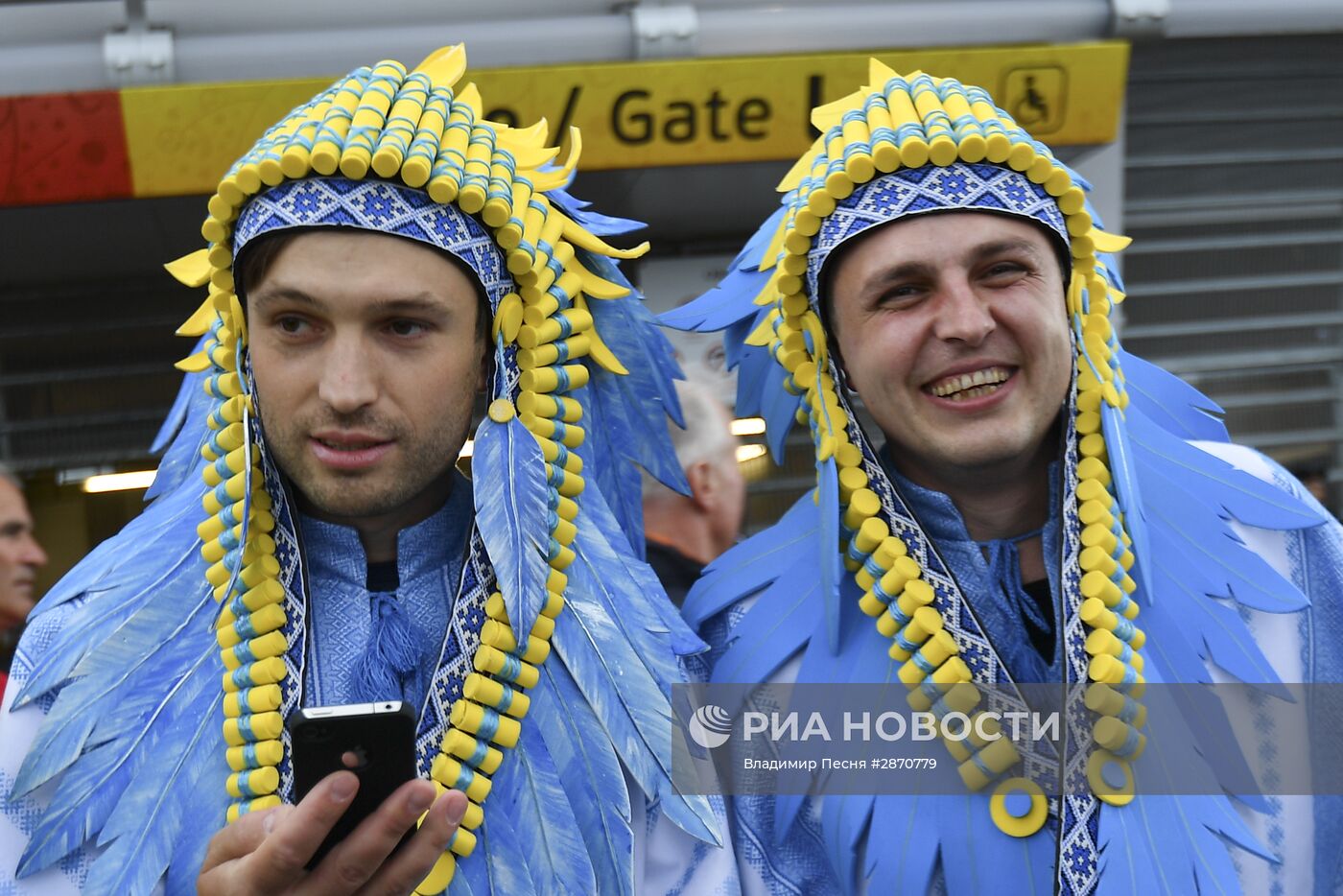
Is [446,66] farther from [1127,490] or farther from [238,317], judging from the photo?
[1127,490]

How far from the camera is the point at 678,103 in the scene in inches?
202

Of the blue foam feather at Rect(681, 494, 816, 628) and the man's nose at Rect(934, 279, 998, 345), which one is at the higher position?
the man's nose at Rect(934, 279, 998, 345)

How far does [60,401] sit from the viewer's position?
5.90 meters

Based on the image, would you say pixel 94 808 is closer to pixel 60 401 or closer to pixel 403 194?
pixel 403 194

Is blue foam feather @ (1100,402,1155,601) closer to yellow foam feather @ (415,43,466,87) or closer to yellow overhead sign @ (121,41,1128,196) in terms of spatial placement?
yellow foam feather @ (415,43,466,87)

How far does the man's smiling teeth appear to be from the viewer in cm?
232

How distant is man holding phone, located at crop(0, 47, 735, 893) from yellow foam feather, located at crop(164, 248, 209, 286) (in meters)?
0.10

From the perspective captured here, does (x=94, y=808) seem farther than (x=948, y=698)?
No

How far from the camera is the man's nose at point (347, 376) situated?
6.87 ft

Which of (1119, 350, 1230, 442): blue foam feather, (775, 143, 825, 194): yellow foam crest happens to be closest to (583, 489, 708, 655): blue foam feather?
(775, 143, 825, 194): yellow foam crest

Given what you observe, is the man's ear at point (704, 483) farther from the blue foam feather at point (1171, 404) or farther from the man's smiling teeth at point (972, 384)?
the man's smiling teeth at point (972, 384)

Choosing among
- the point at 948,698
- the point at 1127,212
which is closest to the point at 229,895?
the point at 948,698

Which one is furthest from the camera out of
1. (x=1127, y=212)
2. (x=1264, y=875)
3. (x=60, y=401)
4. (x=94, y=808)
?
(x=1127, y=212)

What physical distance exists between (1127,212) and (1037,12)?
1230 millimetres
